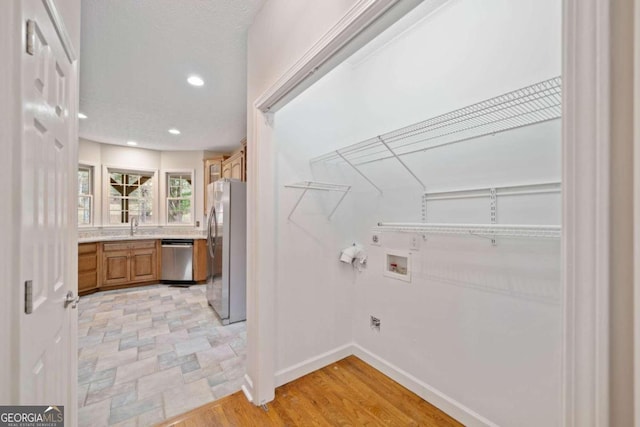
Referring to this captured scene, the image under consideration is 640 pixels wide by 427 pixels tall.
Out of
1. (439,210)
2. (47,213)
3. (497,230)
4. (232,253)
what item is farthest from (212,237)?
(497,230)

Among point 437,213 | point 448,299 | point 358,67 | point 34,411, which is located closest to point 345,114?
point 358,67

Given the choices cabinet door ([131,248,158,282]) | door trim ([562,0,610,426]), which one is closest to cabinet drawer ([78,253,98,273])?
cabinet door ([131,248,158,282])

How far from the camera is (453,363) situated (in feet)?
5.45

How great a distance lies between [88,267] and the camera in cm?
408

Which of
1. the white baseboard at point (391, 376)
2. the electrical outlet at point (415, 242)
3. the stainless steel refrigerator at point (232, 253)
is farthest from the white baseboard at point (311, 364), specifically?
the stainless steel refrigerator at point (232, 253)

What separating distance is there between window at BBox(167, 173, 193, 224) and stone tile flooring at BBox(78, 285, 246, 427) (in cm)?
200

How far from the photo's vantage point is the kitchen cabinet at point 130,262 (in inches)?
170

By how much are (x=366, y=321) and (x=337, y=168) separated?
1.38 metres

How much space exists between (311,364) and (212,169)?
4228 millimetres

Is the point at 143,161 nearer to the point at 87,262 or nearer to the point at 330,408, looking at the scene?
the point at 87,262

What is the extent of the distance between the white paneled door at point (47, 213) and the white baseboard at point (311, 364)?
3.96ft

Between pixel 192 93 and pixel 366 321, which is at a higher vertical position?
pixel 192 93

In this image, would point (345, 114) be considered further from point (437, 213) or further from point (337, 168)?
point (437, 213)

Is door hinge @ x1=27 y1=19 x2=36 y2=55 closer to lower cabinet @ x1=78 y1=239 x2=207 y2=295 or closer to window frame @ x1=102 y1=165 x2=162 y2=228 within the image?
lower cabinet @ x1=78 y1=239 x2=207 y2=295
